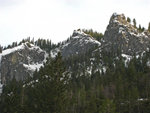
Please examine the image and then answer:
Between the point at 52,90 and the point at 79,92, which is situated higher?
the point at 79,92

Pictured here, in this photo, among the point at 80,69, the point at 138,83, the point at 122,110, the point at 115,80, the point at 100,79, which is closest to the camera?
the point at 122,110

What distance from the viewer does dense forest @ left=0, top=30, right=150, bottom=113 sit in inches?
1439

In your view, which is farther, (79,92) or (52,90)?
(79,92)

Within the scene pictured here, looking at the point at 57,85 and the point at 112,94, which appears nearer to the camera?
the point at 57,85

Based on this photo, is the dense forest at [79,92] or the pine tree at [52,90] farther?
the dense forest at [79,92]

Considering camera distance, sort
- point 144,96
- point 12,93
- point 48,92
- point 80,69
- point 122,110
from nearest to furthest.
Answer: point 48,92
point 12,93
point 122,110
point 144,96
point 80,69

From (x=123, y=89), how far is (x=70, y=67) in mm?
89943

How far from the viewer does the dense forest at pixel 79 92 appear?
36.6m

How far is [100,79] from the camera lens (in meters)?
130

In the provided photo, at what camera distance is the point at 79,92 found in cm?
10944

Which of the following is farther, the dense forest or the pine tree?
the dense forest

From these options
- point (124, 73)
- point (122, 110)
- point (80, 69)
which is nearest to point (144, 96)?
point (122, 110)

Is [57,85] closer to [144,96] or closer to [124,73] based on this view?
[144,96]

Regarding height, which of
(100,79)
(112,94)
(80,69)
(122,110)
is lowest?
(122,110)
